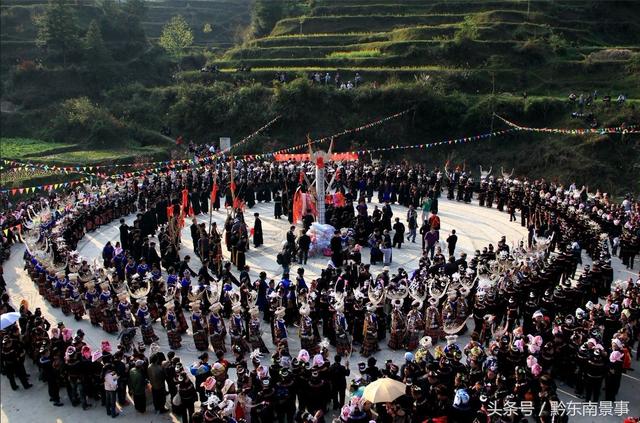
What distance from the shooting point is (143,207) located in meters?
22.0

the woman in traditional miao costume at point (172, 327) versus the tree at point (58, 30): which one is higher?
the tree at point (58, 30)

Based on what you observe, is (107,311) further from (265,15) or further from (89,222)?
(265,15)

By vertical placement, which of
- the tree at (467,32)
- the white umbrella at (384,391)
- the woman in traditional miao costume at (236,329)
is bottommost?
the woman in traditional miao costume at (236,329)

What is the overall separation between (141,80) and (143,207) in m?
26.3

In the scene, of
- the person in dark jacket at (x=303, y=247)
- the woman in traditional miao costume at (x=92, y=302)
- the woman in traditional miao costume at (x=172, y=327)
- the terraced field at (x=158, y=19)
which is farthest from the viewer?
the terraced field at (x=158, y=19)

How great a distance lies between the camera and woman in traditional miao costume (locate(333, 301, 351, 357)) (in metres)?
11.6

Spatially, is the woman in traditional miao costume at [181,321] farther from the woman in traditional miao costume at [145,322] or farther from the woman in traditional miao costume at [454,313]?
the woman in traditional miao costume at [454,313]

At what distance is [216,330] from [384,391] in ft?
15.9

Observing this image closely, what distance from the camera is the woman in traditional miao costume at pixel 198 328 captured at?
1175 cm

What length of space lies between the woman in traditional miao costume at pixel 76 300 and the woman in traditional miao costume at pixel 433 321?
7.93m

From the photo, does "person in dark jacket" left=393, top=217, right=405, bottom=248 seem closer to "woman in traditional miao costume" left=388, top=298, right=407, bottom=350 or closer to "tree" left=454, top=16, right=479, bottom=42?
"woman in traditional miao costume" left=388, top=298, right=407, bottom=350

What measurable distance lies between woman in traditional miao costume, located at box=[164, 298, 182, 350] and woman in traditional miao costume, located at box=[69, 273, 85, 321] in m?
2.57

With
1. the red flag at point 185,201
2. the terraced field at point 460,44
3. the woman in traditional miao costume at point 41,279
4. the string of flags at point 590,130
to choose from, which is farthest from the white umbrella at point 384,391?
the terraced field at point 460,44

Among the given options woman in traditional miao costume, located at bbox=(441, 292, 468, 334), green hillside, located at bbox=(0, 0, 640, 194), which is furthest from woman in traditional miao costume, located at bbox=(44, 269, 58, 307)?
green hillside, located at bbox=(0, 0, 640, 194)
